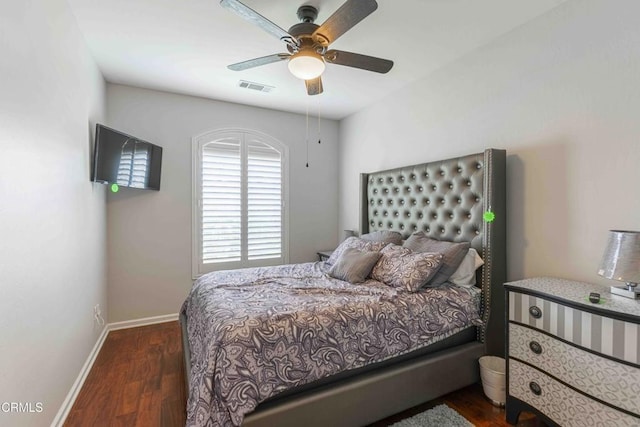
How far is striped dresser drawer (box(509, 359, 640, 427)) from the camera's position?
137cm

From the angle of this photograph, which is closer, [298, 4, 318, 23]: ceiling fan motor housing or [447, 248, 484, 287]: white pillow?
[298, 4, 318, 23]: ceiling fan motor housing

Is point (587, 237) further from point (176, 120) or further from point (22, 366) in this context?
point (176, 120)

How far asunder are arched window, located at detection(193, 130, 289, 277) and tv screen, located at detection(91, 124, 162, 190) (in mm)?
452

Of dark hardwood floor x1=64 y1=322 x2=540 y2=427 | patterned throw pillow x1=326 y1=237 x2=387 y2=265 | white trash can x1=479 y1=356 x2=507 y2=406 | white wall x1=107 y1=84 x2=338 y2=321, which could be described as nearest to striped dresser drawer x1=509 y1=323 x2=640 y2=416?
white trash can x1=479 y1=356 x2=507 y2=406

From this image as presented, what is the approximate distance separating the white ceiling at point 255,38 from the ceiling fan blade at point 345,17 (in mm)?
280

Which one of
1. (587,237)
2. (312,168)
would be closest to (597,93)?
(587,237)

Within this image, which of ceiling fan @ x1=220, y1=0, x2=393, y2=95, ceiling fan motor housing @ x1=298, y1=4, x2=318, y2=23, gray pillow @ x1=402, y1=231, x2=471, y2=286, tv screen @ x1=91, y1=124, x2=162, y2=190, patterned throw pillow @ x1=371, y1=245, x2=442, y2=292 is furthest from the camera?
tv screen @ x1=91, y1=124, x2=162, y2=190

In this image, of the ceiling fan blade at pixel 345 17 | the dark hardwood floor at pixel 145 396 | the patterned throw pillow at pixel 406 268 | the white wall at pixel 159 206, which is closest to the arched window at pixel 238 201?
the white wall at pixel 159 206

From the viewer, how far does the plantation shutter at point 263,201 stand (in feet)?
12.5

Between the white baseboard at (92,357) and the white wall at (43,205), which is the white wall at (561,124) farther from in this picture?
the white baseboard at (92,357)

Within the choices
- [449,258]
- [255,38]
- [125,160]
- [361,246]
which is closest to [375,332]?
[449,258]

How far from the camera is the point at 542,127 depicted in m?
2.05

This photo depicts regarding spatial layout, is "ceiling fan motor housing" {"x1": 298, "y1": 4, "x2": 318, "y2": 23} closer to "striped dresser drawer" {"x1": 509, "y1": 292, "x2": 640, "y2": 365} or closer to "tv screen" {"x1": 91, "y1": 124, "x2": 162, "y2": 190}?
"tv screen" {"x1": 91, "y1": 124, "x2": 162, "y2": 190}

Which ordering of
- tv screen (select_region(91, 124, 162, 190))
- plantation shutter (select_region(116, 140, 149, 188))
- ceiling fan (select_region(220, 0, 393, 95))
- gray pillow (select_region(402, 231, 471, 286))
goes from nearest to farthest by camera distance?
ceiling fan (select_region(220, 0, 393, 95))
gray pillow (select_region(402, 231, 471, 286))
tv screen (select_region(91, 124, 162, 190))
plantation shutter (select_region(116, 140, 149, 188))
